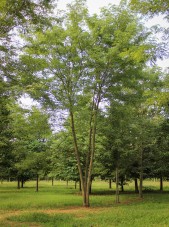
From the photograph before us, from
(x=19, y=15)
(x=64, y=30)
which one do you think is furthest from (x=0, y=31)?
(x=64, y=30)

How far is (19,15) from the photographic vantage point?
24.6 feet

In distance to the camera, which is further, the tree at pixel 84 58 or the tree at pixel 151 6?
the tree at pixel 84 58

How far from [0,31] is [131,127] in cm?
1223

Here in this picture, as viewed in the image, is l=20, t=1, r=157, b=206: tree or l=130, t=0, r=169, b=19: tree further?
l=20, t=1, r=157, b=206: tree

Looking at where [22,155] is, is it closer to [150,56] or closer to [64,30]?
[64,30]

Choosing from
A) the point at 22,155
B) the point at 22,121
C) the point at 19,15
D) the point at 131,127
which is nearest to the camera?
the point at 19,15

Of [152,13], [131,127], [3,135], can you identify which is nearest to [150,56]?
[152,13]

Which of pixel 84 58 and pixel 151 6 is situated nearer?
pixel 151 6

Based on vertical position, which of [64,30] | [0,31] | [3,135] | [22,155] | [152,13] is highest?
[64,30]

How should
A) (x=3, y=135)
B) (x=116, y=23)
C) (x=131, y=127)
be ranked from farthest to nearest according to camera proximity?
(x=3, y=135) < (x=131, y=127) < (x=116, y=23)

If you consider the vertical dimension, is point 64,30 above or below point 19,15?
above

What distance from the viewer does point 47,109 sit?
53.1 feet

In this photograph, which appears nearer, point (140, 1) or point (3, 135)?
point (140, 1)

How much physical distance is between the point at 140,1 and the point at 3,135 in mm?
18789
